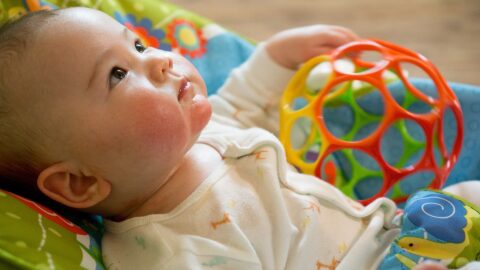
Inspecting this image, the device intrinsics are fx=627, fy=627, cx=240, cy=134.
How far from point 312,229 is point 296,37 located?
38 cm

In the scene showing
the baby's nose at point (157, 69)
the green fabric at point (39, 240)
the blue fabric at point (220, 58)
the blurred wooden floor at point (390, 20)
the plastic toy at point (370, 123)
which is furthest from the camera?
the blurred wooden floor at point (390, 20)

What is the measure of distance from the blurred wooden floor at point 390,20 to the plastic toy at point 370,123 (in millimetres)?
568

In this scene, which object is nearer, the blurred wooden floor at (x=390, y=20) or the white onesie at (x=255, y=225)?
the white onesie at (x=255, y=225)

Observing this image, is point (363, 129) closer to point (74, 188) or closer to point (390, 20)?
point (74, 188)

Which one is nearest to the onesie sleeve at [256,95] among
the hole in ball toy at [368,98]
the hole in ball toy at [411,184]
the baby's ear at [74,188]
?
the hole in ball toy at [368,98]

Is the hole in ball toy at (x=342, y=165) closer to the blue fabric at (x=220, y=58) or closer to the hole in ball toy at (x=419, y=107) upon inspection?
the hole in ball toy at (x=419, y=107)

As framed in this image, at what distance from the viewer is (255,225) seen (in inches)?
32.4

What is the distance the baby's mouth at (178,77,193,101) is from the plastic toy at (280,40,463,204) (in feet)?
0.73

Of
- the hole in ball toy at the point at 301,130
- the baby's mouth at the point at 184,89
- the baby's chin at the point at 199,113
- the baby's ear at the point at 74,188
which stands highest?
the baby's mouth at the point at 184,89

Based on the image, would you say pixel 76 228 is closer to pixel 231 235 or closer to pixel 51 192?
pixel 51 192

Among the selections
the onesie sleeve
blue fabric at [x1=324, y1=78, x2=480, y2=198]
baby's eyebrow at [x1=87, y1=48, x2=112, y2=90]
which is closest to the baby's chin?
baby's eyebrow at [x1=87, y1=48, x2=112, y2=90]

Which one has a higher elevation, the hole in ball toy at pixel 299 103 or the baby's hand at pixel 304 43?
the baby's hand at pixel 304 43

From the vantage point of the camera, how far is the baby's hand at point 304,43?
108cm

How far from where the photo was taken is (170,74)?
0.82 metres
